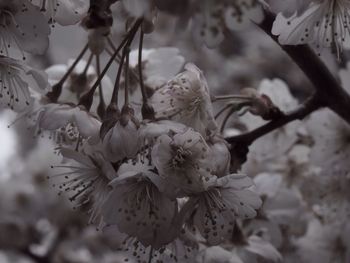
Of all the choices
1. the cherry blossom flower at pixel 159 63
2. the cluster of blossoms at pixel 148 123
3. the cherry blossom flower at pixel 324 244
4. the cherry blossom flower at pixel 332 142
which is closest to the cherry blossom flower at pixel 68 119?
the cluster of blossoms at pixel 148 123

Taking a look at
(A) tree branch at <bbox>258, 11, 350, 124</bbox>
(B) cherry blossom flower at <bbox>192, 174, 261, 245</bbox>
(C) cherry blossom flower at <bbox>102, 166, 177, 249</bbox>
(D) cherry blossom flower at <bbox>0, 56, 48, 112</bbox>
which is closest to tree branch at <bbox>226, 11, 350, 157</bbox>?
(A) tree branch at <bbox>258, 11, 350, 124</bbox>

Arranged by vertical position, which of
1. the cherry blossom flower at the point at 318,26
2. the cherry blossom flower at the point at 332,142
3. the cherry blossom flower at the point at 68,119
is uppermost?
the cherry blossom flower at the point at 318,26

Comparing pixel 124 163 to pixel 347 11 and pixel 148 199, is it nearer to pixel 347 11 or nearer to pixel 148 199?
pixel 148 199

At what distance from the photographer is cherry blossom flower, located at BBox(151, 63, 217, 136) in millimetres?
Answer: 1142

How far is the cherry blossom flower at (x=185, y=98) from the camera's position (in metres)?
1.14

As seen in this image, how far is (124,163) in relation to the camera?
112 centimetres

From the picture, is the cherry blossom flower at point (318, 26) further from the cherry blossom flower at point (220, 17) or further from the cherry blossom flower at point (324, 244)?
the cherry blossom flower at point (324, 244)

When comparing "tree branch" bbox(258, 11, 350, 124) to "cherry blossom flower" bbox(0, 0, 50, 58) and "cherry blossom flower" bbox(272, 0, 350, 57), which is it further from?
"cherry blossom flower" bbox(0, 0, 50, 58)

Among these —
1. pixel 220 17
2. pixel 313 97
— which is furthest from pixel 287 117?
pixel 220 17

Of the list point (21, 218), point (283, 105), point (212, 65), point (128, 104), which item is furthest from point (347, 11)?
point (212, 65)

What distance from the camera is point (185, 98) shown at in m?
1.17

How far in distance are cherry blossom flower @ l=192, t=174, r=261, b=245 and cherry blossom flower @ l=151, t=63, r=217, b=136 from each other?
0.38 ft

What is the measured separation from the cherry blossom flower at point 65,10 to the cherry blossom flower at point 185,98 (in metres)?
0.19

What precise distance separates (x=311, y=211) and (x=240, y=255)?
1.23 feet
